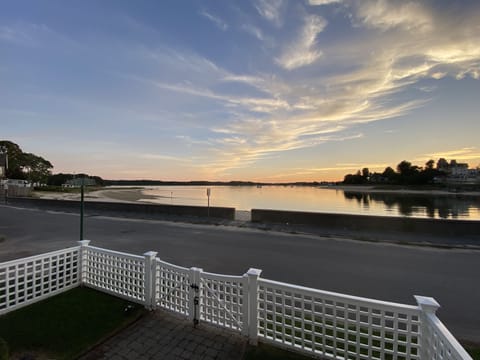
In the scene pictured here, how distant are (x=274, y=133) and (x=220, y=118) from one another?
4135mm

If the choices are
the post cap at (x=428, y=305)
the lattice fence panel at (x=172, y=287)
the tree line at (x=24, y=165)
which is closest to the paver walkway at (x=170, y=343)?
the lattice fence panel at (x=172, y=287)

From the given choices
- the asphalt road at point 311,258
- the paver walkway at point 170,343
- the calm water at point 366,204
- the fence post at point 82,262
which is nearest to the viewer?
the paver walkway at point 170,343

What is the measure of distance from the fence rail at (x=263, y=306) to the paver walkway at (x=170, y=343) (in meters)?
0.15

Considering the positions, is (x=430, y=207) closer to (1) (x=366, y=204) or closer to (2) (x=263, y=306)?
(1) (x=366, y=204)

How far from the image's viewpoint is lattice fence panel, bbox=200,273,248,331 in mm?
3125

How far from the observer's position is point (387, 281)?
4.95m

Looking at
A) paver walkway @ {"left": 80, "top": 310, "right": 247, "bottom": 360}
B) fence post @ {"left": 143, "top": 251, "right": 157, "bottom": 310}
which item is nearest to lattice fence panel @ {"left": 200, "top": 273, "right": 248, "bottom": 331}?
paver walkway @ {"left": 80, "top": 310, "right": 247, "bottom": 360}

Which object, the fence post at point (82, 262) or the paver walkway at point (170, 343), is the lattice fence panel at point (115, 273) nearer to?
the fence post at point (82, 262)

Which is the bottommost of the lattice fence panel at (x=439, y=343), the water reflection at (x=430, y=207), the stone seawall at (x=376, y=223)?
the water reflection at (x=430, y=207)

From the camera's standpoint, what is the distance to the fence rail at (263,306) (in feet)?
7.68

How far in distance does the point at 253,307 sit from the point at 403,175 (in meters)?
101

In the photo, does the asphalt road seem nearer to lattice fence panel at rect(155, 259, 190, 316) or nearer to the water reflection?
lattice fence panel at rect(155, 259, 190, 316)

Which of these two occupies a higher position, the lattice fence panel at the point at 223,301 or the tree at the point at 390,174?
the tree at the point at 390,174

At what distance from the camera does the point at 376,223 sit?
396 inches
